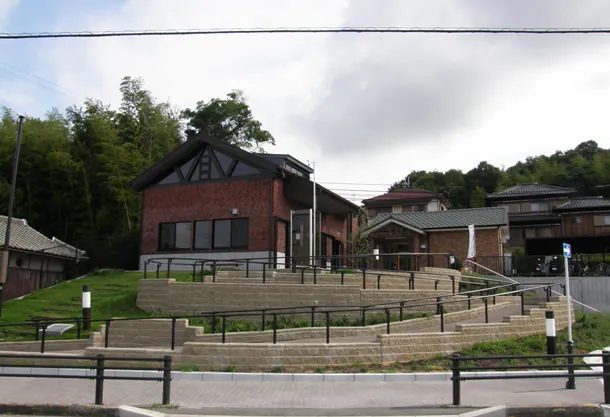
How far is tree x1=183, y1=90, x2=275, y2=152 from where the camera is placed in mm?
52688

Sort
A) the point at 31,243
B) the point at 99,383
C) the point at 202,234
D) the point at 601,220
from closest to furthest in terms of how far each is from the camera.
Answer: the point at 99,383 → the point at 202,234 → the point at 31,243 → the point at 601,220

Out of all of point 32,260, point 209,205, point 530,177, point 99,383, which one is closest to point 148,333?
point 99,383

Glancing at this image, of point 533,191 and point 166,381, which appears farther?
point 533,191

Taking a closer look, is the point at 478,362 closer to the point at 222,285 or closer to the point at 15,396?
the point at 222,285

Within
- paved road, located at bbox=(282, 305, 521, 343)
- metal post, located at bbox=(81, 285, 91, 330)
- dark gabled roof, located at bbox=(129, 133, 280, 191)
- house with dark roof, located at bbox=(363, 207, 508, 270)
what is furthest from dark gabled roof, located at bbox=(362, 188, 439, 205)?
metal post, located at bbox=(81, 285, 91, 330)

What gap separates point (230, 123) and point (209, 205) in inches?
1161

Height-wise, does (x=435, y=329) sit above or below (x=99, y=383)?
above

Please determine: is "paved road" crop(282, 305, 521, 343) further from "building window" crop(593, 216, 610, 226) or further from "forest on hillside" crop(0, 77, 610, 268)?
"building window" crop(593, 216, 610, 226)

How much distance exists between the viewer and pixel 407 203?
5706 centimetres

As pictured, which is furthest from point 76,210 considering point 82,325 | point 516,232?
point 516,232

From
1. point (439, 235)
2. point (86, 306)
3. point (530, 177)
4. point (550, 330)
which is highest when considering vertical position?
point (530, 177)

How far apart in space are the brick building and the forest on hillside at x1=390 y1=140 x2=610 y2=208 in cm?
4371

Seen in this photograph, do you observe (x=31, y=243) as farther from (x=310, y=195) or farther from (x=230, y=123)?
(x=230, y=123)

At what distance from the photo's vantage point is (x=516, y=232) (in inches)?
2183
